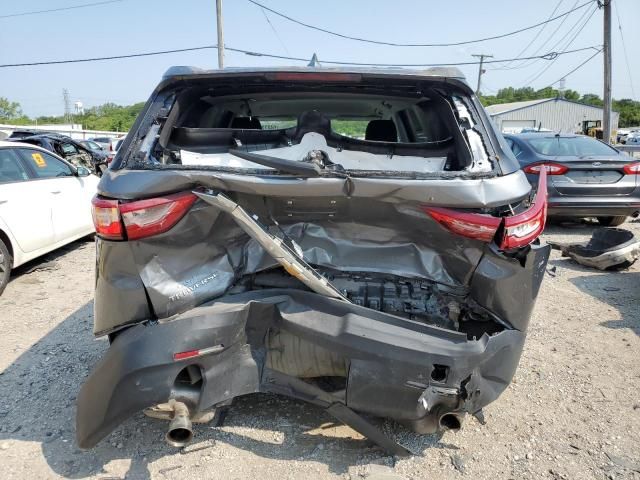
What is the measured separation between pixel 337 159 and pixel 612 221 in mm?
7410

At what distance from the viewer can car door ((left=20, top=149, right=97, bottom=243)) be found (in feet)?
19.3

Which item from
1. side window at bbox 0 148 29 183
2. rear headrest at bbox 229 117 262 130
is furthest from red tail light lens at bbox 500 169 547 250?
side window at bbox 0 148 29 183

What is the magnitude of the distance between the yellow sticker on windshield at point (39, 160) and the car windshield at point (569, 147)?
7.08 metres

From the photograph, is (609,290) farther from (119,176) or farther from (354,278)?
(119,176)

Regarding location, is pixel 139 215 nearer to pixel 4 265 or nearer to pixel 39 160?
pixel 4 265

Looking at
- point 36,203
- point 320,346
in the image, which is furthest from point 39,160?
point 320,346

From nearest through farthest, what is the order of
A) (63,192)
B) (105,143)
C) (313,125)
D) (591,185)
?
(313,125), (63,192), (591,185), (105,143)

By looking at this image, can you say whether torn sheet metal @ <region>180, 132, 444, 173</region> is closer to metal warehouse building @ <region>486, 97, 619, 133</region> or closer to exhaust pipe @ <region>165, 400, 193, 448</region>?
exhaust pipe @ <region>165, 400, 193, 448</region>

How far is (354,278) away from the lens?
2.52 metres

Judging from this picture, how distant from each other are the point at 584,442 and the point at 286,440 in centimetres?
159

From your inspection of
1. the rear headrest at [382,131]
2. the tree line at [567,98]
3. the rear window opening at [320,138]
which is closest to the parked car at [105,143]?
the rear headrest at [382,131]

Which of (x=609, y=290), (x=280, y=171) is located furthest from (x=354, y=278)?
(x=609, y=290)

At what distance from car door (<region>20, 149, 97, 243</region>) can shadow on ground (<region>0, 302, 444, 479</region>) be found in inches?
126

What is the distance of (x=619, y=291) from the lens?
504 centimetres
